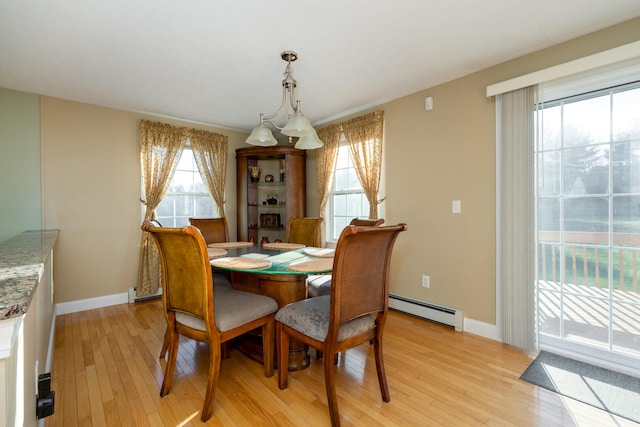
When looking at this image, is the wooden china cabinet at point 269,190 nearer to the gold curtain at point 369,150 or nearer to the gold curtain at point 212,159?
the gold curtain at point 212,159

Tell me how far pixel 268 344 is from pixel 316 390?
1.36ft

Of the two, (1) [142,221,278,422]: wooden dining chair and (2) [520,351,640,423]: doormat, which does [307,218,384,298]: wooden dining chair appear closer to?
(1) [142,221,278,422]: wooden dining chair

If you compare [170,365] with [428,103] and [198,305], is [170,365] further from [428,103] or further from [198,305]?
[428,103]

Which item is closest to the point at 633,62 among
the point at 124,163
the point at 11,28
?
the point at 11,28

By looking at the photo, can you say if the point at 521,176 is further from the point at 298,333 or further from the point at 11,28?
the point at 11,28

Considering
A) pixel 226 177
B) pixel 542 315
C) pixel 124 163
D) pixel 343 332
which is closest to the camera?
pixel 343 332

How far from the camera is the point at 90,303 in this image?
130 inches

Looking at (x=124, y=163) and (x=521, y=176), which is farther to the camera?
(x=124, y=163)

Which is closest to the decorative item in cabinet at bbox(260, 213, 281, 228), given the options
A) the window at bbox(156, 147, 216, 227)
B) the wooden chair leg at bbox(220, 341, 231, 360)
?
the window at bbox(156, 147, 216, 227)

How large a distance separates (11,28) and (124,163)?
66.9 inches

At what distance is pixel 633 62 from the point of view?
1.91 metres

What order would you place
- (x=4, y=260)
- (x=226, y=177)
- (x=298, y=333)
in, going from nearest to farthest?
(x=4, y=260)
(x=298, y=333)
(x=226, y=177)

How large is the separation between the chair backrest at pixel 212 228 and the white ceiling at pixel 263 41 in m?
1.34

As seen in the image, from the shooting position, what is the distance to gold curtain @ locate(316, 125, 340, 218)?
3.84 m
